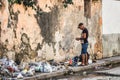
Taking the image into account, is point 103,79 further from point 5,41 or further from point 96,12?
point 96,12

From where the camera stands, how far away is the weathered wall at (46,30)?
1454 centimetres

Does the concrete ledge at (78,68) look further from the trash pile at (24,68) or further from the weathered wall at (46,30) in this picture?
the weathered wall at (46,30)

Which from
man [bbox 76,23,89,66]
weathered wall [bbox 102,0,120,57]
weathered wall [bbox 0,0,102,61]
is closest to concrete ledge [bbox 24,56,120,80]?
man [bbox 76,23,89,66]

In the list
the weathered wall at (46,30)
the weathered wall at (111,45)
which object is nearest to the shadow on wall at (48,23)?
the weathered wall at (46,30)

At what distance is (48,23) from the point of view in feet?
53.8

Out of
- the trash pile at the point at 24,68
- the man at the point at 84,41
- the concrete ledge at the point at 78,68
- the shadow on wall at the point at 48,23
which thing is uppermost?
the shadow on wall at the point at 48,23

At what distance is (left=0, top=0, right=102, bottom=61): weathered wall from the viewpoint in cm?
1454

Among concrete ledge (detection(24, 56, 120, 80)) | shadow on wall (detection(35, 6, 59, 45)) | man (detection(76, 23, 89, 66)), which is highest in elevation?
shadow on wall (detection(35, 6, 59, 45))

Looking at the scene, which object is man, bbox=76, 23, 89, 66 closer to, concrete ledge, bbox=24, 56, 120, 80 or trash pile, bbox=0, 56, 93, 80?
concrete ledge, bbox=24, 56, 120, 80

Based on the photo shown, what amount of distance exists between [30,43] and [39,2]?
170 cm

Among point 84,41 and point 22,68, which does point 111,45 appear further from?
point 22,68

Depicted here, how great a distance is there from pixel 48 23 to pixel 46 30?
Result: 31cm

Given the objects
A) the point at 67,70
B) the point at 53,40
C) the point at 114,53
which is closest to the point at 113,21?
the point at 114,53

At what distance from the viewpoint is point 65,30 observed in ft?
57.1
